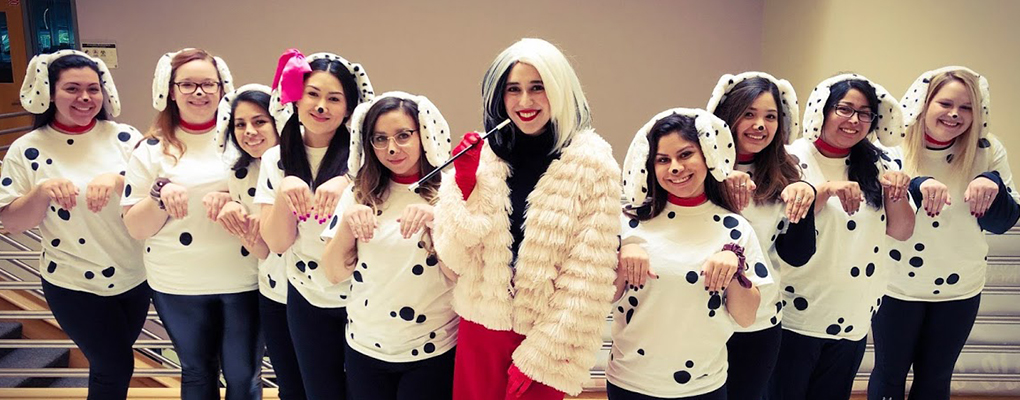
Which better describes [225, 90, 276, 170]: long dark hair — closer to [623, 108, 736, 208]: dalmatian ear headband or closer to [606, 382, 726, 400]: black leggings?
[623, 108, 736, 208]: dalmatian ear headband

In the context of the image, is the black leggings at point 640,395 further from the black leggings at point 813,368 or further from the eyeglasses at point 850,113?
the eyeglasses at point 850,113

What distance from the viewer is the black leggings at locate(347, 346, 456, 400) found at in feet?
6.31

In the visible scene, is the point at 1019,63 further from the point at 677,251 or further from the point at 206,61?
the point at 206,61

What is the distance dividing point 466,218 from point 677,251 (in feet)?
1.82

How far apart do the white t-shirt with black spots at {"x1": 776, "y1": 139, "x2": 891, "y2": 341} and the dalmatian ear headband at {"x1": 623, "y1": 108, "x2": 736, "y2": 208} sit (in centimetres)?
49

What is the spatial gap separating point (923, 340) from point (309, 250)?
2148 mm

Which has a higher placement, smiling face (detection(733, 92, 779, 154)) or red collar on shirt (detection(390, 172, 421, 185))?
smiling face (detection(733, 92, 779, 154))

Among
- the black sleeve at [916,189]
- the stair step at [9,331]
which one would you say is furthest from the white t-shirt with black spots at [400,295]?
the stair step at [9,331]

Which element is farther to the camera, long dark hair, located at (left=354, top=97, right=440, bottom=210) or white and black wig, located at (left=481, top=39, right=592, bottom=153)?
long dark hair, located at (left=354, top=97, right=440, bottom=210)

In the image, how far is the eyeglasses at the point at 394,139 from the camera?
6.17 ft

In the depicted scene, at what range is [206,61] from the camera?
2.37 m

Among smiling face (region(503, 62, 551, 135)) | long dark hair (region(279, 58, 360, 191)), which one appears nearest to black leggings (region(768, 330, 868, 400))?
smiling face (region(503, 62, 551, 135))

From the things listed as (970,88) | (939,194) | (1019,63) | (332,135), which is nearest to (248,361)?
(332,135)

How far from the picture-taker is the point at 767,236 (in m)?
2.05
